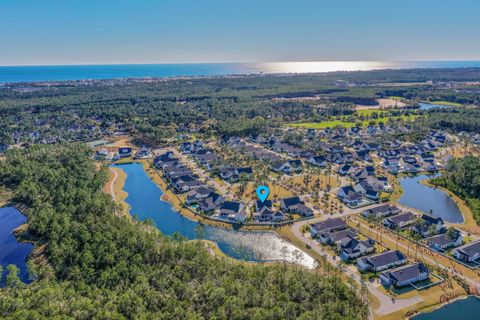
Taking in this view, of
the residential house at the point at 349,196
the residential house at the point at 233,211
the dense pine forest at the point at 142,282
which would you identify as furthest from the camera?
the residential house at the point at 349,196

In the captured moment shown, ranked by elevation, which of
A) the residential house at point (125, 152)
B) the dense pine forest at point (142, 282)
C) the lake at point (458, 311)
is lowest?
the lake at point (458, 311)

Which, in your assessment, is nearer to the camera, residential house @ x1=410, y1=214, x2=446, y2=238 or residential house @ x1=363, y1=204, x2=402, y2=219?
residential house @ x1=410, y1=214, x2=446, y2=238

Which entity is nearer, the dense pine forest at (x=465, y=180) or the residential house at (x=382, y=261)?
the residential house at (x=382, y=261)

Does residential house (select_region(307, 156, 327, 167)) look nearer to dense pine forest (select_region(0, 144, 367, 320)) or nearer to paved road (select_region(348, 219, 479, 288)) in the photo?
paved road (select_region(348, 219, 479, 288))

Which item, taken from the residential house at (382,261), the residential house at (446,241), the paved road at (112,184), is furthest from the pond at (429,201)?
the paved road at (112,184)

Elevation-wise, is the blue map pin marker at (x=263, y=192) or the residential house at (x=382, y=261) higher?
the blue map pin marker at (x=263, y=192)

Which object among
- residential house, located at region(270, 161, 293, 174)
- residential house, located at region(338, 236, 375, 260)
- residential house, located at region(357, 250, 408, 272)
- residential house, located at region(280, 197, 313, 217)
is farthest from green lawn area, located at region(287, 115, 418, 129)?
residential house, located at region(357, 250, 408, 272)

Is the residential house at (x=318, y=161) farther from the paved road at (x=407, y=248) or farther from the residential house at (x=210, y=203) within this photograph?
the residential house at (x=210, y=203)

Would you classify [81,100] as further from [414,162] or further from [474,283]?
[474,283]
